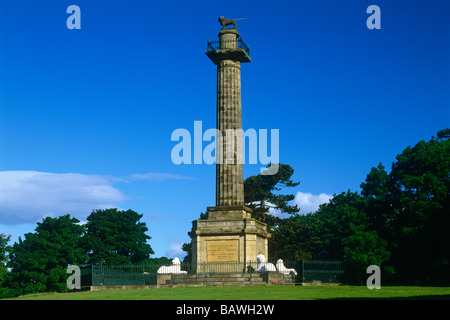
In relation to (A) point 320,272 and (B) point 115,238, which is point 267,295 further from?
(B) point 115,238

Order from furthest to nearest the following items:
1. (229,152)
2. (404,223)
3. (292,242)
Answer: (292,242)
(404,223)
(229,152)

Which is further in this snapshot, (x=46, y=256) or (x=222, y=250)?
(x=46, y=256)

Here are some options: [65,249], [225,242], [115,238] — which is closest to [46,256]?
[65,249]

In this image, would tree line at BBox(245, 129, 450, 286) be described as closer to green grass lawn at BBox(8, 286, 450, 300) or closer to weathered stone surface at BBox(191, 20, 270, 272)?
weathered stone surface at BBox(191, 20, 270, 272)

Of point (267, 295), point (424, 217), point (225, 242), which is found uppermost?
point (424, 217)

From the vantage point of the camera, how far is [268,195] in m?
71.6

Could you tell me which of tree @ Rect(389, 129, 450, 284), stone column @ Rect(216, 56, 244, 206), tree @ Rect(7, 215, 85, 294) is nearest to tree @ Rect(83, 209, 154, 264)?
tree @ Rect(7, 215, 85, 294)

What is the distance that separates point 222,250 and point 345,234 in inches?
607

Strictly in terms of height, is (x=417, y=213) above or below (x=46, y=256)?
above

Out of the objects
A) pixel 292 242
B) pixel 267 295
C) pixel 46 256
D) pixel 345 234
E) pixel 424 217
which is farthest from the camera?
pixel 292 242

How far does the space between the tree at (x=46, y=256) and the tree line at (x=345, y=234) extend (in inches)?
3.9

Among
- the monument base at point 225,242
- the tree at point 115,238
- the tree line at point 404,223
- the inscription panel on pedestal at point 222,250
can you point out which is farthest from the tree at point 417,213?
the tree at point 115,238
